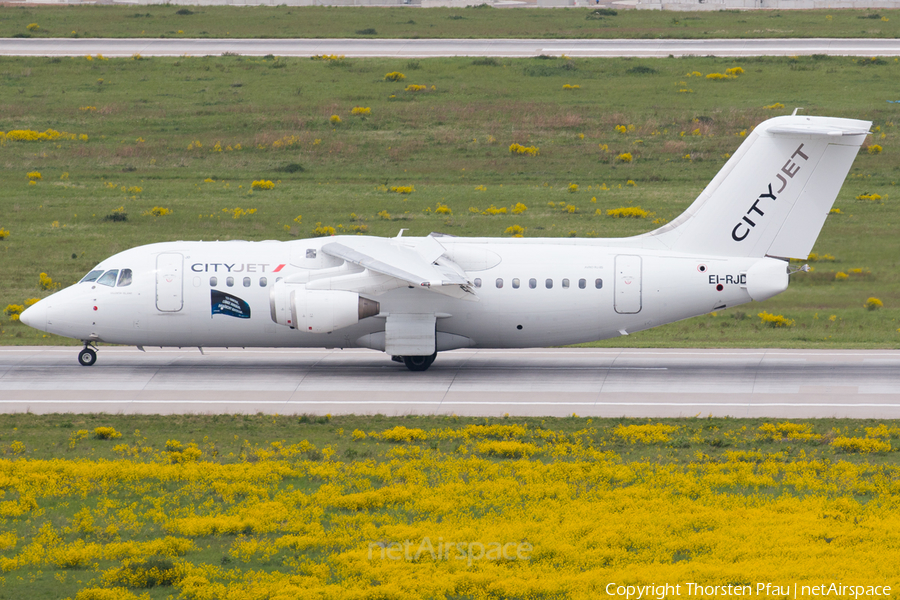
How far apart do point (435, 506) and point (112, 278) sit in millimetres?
18049

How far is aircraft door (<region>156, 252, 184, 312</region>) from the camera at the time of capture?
32625mm

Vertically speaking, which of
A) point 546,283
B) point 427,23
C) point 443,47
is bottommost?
point 546,283

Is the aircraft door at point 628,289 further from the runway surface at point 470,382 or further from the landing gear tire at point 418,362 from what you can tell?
the landing gear tire at point 418,362

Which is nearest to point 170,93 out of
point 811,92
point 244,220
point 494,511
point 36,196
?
point 36,196

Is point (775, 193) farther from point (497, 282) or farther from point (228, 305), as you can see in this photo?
point (228, 305)

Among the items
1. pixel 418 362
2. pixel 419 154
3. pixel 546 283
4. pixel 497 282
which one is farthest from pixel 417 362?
pixel 419 154

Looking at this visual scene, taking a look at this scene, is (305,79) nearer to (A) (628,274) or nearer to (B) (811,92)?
(B) (811,92)

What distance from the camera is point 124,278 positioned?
109 feet

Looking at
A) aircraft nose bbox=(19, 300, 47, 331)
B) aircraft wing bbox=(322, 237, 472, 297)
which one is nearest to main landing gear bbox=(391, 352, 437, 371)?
aircraft wing bbox=(322, 237, 472, 297)

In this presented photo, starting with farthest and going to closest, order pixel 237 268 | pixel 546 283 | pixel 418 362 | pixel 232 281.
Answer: pixel 418 362 < pixel 237 268 < pixel 232 281 < pixel 546 283

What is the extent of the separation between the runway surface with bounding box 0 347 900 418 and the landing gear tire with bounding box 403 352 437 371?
0.32 meters

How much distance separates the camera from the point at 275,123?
68.4m

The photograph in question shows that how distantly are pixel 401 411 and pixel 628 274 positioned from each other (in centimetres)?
889

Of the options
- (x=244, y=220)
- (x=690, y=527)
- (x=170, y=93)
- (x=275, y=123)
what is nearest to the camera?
(x=690, y=527)
